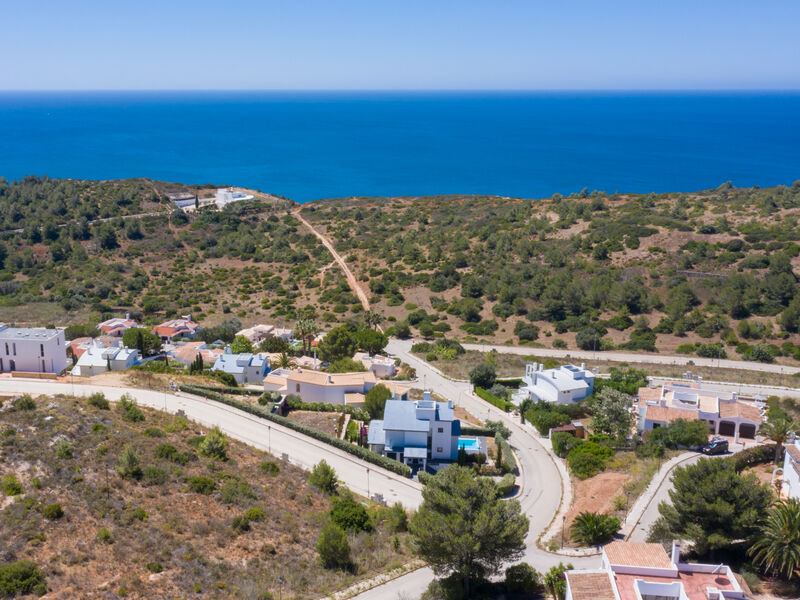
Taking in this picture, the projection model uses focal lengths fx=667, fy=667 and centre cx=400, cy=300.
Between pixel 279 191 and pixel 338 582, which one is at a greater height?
pixel 279 191

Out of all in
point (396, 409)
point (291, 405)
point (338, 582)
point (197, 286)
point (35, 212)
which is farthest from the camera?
point (35, 212)

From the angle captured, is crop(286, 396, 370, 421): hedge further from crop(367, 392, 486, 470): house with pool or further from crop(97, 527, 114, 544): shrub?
crop(97, 527, 114, 544): shrub

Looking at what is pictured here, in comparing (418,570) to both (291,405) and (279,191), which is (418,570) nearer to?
(291,405)

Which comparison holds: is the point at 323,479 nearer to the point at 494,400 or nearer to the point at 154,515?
the point at 154,515

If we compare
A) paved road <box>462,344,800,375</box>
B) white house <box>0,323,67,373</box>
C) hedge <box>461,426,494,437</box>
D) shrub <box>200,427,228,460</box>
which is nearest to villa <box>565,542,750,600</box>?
shrub <box>200,427,228,460</box>

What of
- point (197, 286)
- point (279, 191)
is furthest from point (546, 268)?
point (279, 191)

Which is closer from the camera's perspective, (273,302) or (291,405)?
(291,405)

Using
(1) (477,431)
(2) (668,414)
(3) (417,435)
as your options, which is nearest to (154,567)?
(3) (417,435)
